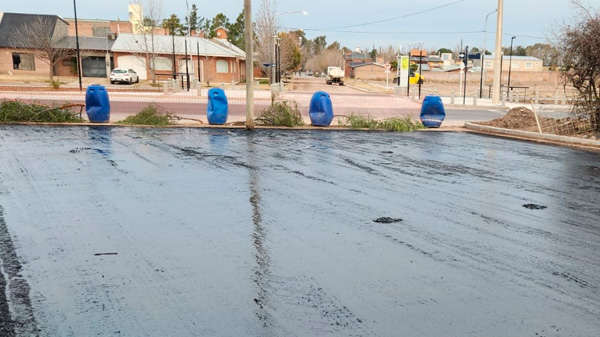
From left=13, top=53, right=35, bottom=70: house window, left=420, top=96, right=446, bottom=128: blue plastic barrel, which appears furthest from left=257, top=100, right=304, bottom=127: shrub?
left=13, top=53, right=35, bottom=70: house window

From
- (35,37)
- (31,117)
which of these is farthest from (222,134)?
(35,37)

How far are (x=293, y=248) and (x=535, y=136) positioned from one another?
14.6m

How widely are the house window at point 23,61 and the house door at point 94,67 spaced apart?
5.48 m

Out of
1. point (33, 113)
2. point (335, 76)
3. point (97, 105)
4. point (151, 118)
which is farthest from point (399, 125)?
point (335, 76)

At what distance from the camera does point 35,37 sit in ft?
177

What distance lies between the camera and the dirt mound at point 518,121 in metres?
20.1

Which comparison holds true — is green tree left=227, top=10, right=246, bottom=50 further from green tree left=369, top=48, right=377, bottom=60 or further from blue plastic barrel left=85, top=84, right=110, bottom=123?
blue plastic barrel left=85, top=84, right=110, bottom=123

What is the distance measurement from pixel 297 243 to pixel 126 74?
5090 centimetres

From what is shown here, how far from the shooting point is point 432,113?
69.2ft

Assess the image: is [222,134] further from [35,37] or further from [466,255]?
[35,37]

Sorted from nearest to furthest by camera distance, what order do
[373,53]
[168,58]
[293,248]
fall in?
[293,248] → [168,58] → [373,53]

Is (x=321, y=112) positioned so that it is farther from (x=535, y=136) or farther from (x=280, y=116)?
(x=535, y=136)

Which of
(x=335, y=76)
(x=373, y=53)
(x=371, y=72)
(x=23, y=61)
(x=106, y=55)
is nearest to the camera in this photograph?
(x=23, y=61)

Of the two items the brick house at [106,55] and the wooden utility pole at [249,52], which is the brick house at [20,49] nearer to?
the brick house at [106,55]
